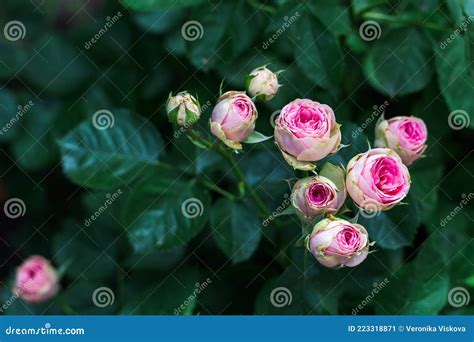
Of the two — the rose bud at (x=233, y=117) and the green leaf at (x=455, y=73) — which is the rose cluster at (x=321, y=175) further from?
the green leaf at (x=455, y=73)

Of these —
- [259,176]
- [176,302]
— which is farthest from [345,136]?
[176,302]

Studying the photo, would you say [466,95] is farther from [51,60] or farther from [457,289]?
[51,60]

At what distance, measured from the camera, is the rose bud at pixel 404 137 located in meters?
0.94

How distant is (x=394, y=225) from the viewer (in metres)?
1.01

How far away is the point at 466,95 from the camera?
1111 millimetres

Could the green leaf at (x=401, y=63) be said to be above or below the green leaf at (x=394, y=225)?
above

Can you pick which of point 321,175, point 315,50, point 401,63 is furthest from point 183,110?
point 401,63

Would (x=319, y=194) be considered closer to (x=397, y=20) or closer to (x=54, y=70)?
(x=397, y=20)

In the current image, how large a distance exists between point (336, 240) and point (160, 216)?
13.1 inches

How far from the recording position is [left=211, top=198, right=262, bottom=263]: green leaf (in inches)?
40.5

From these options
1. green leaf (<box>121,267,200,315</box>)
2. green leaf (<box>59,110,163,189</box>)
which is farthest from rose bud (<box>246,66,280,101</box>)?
green leaf (<box>121,267,200,315</box>)

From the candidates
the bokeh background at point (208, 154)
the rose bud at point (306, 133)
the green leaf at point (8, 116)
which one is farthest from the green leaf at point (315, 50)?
the green leaf at point (8, 116)

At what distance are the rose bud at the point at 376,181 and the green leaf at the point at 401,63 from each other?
0.30 metres
